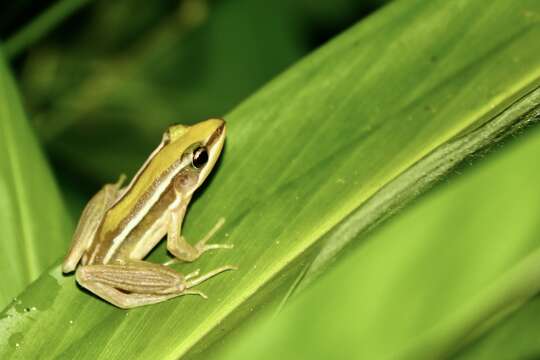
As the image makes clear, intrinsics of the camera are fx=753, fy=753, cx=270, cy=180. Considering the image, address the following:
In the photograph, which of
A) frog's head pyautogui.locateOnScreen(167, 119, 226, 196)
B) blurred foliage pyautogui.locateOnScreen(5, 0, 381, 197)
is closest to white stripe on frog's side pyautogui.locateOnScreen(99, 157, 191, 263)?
frog's head pyautogui.locateOnScreen(167, 119, 226, 196)

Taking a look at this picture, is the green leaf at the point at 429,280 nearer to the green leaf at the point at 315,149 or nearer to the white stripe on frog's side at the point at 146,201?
the green leaf at the point at 315,149

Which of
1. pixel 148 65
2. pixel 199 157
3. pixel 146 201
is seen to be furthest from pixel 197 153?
pixel 148 65

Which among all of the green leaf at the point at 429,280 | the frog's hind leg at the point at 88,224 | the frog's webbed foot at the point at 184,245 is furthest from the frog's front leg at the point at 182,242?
the green leaf at the point at 429,280

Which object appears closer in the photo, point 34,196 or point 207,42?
point 34,196

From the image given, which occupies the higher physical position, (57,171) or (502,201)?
(57,171)

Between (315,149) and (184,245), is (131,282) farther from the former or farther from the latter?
(315,149)

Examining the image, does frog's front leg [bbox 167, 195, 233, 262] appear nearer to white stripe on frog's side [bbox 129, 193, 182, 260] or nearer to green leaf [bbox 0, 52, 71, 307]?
white stripe on frog's side [bbox 129, 193, 182, 260]

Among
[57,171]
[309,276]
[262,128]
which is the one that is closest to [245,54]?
[57,171]

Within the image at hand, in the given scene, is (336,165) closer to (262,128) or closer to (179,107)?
(262,128)
